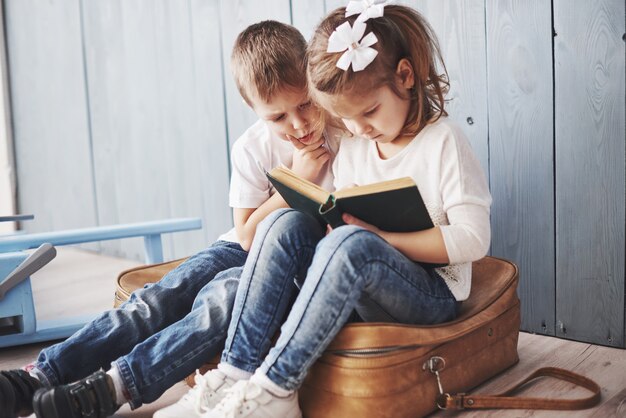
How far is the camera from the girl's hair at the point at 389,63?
44.7 inches

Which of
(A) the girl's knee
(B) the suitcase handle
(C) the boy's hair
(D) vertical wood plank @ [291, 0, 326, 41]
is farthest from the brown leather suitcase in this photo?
(D) vertical wood plank @ [291, 0, 326, 41]

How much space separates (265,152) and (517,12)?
620mm

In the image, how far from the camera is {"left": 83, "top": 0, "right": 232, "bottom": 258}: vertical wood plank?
2.28 m

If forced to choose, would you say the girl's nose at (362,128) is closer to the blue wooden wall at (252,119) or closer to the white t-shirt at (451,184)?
the white t-shirt at (451,184)

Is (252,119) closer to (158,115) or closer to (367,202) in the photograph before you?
(158,115)

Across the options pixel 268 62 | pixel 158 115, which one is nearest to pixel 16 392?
pixel 268 62

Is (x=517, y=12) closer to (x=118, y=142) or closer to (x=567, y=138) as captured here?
(x=567, y=138)

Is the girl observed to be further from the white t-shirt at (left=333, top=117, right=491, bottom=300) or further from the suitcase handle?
the suitcase handle

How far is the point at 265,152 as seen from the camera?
1439 mm

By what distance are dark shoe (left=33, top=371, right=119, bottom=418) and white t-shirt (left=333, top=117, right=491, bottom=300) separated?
581 mm

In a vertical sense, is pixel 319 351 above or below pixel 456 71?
below

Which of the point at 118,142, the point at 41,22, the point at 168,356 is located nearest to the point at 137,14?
the point at 118,142

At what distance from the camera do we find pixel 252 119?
208 centimetres

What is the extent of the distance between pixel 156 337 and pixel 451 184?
1.93 feet
